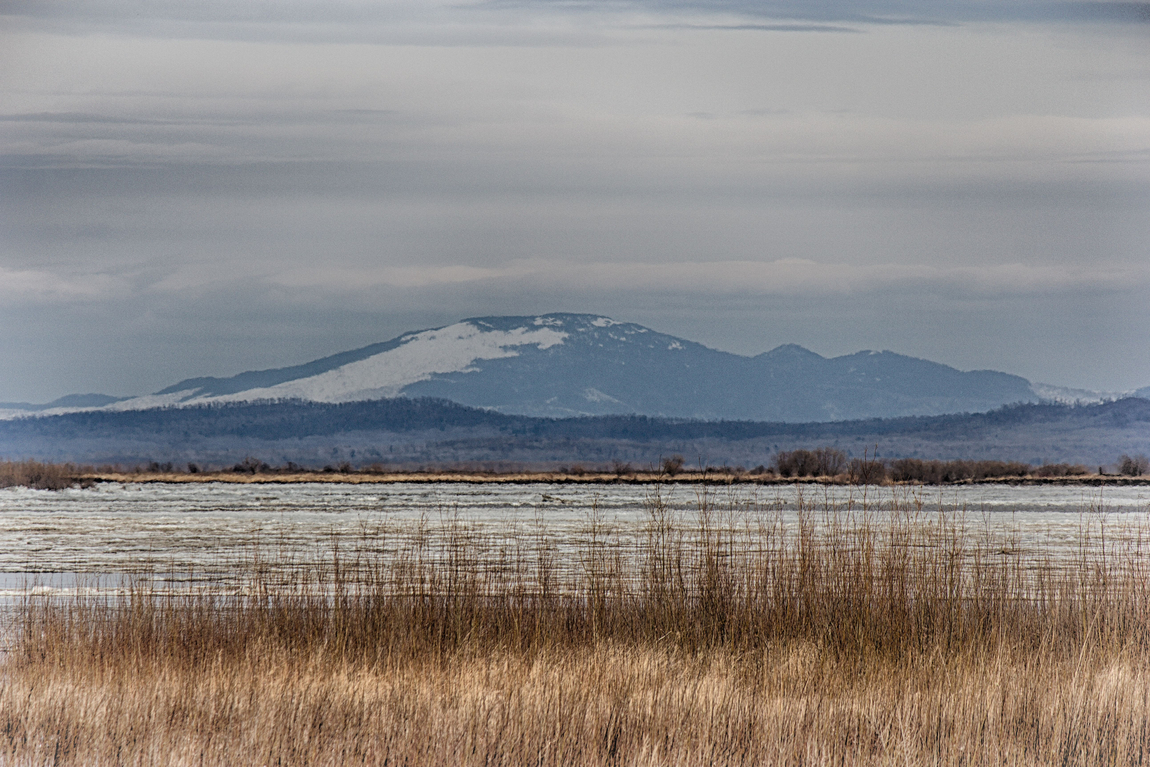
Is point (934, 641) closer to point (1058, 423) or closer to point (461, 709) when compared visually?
point (461, 709)

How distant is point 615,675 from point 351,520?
2293 centimetres

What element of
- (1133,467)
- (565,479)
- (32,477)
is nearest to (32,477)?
(32,477)

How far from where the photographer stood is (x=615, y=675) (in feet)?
33.4

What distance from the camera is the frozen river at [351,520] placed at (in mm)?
19438

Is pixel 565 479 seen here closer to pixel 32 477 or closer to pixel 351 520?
pixel 32 477

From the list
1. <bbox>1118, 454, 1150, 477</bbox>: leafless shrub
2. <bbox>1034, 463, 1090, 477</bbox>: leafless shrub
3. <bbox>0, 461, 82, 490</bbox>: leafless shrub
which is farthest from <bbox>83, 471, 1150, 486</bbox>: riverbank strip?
A: <bbox>0, 461, 82, 490</bbox>: leafless shrub

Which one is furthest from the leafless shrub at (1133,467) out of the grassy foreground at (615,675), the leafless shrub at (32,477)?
the grassy foreground at (615,675)

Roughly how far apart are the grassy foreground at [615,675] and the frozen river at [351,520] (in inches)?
37.8

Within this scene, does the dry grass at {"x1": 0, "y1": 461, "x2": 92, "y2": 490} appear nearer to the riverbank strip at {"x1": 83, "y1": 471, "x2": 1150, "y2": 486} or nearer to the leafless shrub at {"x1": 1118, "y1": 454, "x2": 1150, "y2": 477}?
the riverbank strip at {"x1": 83, "y1": 471, "x2": 1150, "y2": 486}

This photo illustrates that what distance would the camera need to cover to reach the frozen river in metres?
19.4

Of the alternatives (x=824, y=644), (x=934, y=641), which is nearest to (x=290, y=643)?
(x=824, y=644)

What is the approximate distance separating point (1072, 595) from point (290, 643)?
834 cm

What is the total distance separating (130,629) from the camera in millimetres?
12055

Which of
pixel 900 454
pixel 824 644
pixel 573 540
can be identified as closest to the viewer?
pixel 824 644
